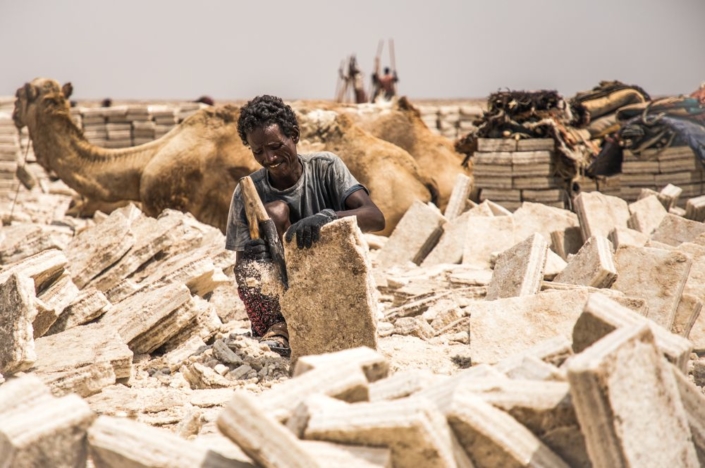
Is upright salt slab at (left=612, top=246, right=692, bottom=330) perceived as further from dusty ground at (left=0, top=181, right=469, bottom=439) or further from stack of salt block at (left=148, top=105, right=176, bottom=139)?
stack of salt block at (left=148, top=105, right=176, bottom=139)

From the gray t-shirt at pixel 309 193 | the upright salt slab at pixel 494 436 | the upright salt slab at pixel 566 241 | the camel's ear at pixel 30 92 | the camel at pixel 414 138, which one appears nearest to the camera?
the upright salt slab at pixel 494 436

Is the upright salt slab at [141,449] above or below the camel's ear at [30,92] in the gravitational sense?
below

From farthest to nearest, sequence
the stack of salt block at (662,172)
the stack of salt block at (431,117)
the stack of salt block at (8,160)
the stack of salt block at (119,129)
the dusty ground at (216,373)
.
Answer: the stack of salt block at (431,117), the stack of salt block at (119,129), the stack of salt block at (8,160), the stack of salt block at (662,172), the dusty ground at (216,373)

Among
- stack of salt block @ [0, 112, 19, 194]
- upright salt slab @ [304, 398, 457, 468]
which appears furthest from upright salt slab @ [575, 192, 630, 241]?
stack of salt block @ [0, 112, 19, 194]

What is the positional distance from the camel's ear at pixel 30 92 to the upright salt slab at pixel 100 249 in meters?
4.38

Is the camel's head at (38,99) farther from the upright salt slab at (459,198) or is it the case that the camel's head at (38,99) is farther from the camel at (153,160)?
the upright salt slab at (459,198)

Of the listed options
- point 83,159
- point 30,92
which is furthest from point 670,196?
point 30,92

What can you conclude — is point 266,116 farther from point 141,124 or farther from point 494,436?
point 141,124

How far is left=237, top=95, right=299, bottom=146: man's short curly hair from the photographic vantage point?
4.60 metres

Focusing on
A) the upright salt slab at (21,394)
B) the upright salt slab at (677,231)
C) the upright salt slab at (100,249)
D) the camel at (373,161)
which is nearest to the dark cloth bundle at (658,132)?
the camel at (373,161)

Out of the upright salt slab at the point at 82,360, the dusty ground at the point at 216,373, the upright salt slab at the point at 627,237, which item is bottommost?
the dusty ground at the point at 216,373

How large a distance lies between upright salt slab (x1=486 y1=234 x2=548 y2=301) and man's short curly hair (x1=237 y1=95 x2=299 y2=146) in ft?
5.92

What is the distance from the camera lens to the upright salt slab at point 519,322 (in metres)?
4.38

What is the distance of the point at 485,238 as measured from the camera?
24.9 feet
